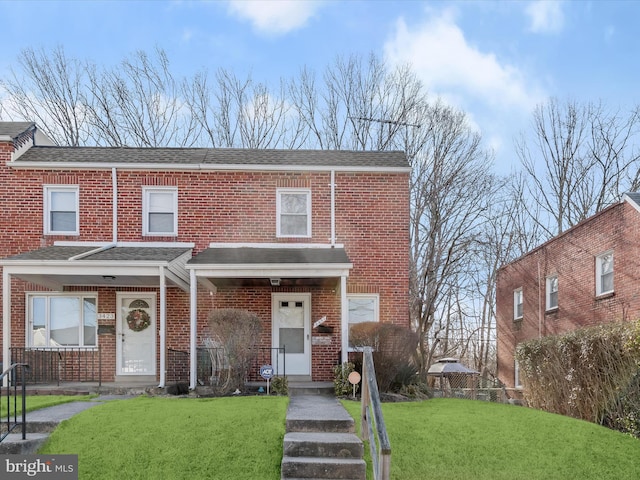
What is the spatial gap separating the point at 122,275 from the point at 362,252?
556 centimetres

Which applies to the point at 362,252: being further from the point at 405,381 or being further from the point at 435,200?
the point at 435,200

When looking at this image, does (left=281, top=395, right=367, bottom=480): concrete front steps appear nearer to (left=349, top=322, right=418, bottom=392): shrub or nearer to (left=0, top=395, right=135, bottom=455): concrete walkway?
(left=0, top=395, right=135, bottom=455): concrete walkway

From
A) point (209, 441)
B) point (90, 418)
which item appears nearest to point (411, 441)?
point (209, 441)

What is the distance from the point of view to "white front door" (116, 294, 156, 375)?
15.3 m

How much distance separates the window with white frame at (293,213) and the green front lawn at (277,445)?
639 centimetres

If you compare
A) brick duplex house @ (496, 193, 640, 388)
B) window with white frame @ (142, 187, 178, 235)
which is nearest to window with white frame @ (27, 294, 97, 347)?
window with white frame @ (142, 187, 178, 235)

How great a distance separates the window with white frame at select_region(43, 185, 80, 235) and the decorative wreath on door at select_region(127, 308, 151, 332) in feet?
7.89

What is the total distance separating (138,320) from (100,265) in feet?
8.73

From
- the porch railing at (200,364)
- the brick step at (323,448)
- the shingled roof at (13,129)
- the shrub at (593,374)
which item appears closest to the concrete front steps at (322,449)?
the brick step at (323,448)

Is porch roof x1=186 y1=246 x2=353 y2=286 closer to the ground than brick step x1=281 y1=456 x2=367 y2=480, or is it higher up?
higher up

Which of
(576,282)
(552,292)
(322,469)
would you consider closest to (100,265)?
(322,469)

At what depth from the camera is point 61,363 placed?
15.1m

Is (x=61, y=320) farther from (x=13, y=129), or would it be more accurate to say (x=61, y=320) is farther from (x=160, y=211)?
(x=13, y=129)

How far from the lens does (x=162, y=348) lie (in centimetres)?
1350
